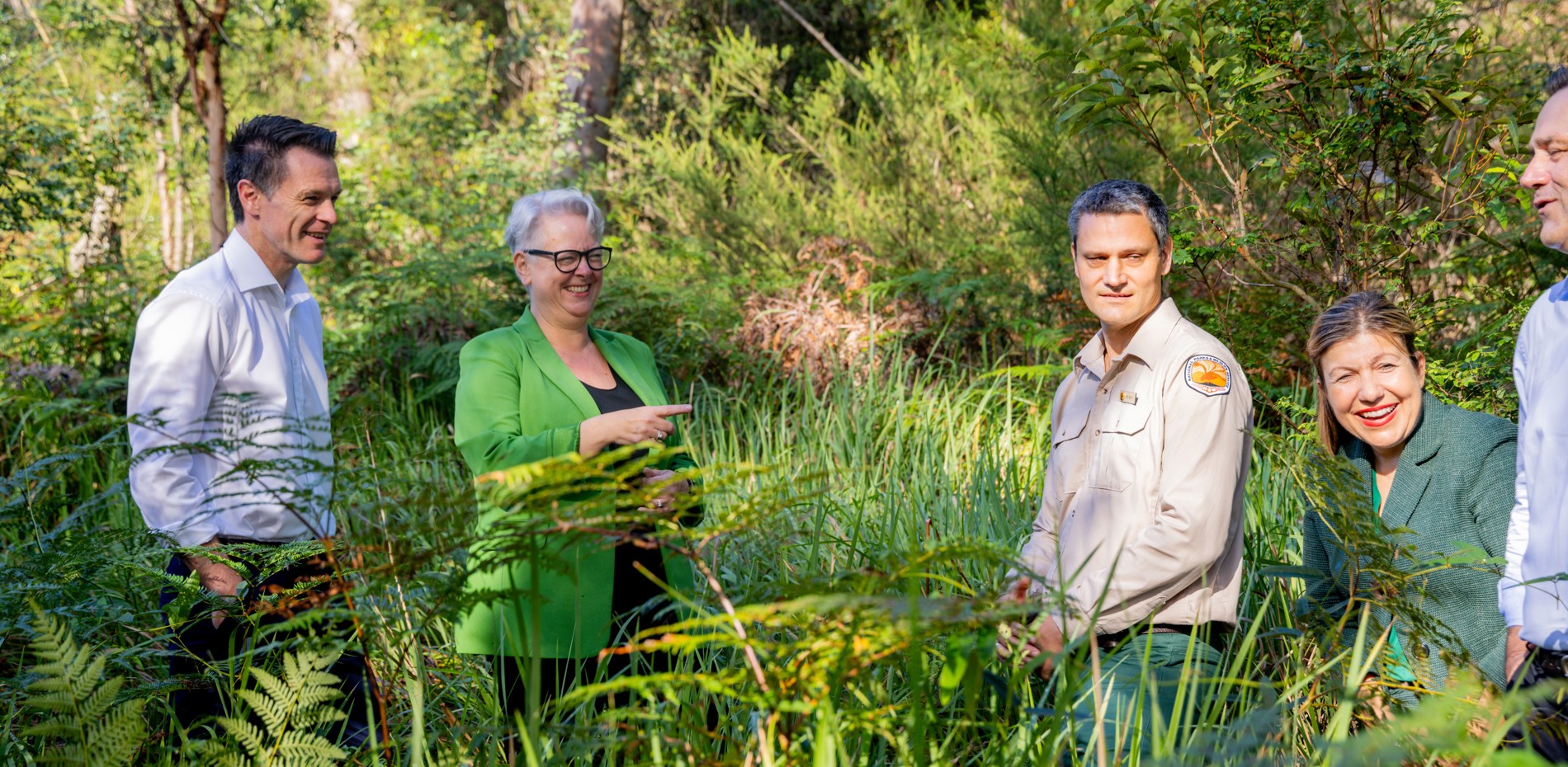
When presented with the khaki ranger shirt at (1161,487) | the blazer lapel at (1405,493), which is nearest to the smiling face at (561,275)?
the khaki ranger shirt at (1161,487)

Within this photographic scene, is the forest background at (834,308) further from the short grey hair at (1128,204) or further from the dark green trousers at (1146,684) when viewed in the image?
the short grey hair at (1128,204)

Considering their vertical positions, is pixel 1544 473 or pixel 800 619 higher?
pixel 1544 473

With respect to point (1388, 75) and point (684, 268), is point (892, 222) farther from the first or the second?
point (1388, 75)

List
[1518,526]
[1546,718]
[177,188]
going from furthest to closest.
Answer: [177,188] → [1518,526] → [1546,718]

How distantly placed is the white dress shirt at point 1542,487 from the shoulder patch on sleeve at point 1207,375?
60 cm

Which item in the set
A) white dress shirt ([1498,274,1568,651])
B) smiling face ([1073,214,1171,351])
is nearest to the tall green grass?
white dress shirt ([1498,274,1568,651])

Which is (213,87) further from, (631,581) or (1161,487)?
(1161,487)

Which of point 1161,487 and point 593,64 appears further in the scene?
point 593,64

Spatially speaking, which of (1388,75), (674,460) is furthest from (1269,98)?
(674,460)

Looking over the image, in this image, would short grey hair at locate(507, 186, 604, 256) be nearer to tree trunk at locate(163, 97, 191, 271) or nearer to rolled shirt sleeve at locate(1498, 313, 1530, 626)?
rolled shirt sleeve at locate(1498, 313, 1530, 626)

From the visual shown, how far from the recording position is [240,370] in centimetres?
274

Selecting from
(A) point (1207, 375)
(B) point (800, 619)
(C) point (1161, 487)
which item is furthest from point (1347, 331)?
(B) point (800, 619)

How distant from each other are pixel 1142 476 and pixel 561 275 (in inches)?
66.9

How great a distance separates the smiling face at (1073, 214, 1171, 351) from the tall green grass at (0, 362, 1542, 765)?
623 mm
